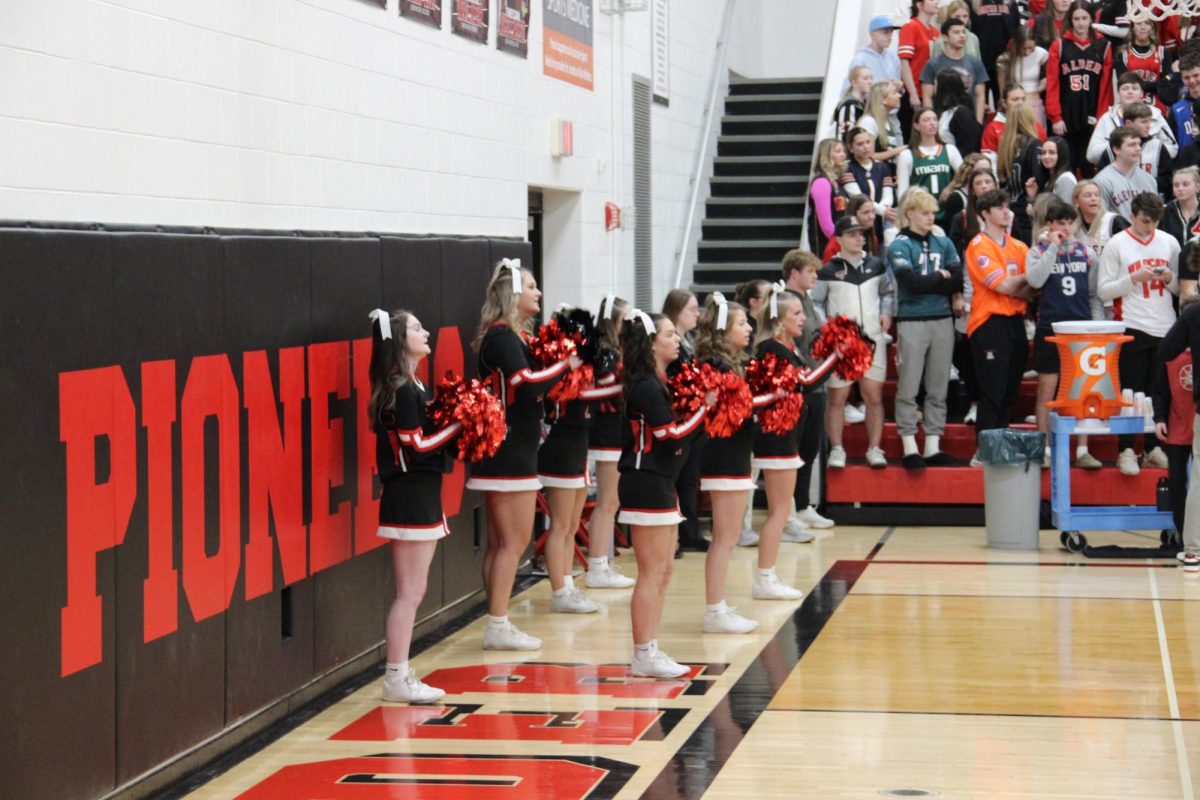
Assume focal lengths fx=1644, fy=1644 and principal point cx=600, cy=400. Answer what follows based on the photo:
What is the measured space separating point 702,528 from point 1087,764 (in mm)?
5741

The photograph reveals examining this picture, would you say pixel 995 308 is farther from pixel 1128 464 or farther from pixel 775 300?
pixel 775 300

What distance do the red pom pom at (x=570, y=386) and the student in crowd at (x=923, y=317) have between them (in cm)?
421

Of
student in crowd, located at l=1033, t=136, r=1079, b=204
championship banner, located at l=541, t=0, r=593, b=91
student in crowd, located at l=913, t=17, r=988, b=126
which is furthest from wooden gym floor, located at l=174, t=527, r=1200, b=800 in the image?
student in crowd, located at l=913, t=17, r=988, b=126

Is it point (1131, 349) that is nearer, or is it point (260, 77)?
point (260, 77)

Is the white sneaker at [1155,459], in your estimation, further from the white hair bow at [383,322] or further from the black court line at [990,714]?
the white hair bow at [383,322]

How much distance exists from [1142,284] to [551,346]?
5186 millimetres

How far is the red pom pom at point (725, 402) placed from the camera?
7.39 metres

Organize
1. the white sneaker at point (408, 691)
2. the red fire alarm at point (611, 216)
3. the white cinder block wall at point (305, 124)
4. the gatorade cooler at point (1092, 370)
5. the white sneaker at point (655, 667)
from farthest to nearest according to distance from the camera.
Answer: the red fire alarm at point (611, 216), the gatorade cooler at point (1092, 370), the white sneaker at point (655, 667), the white sneaker at point (408, 691), the white cinder block wall at point (305, 124)

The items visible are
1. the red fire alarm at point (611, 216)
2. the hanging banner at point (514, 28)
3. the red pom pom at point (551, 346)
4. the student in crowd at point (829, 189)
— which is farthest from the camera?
the student in crowd at point (829, 189)

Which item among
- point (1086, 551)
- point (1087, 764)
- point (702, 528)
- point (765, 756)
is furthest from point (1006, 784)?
point (702, 528)

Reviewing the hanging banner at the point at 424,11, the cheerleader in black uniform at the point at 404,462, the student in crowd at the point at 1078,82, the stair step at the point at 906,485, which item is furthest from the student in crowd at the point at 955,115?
the cheerleader in black uniform at the point at 404,462

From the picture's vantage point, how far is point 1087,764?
19.4ft

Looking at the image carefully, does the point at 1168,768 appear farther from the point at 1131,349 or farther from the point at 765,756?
the point at 1131,349

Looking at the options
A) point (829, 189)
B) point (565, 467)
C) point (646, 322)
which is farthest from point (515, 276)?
point (829, 189)
